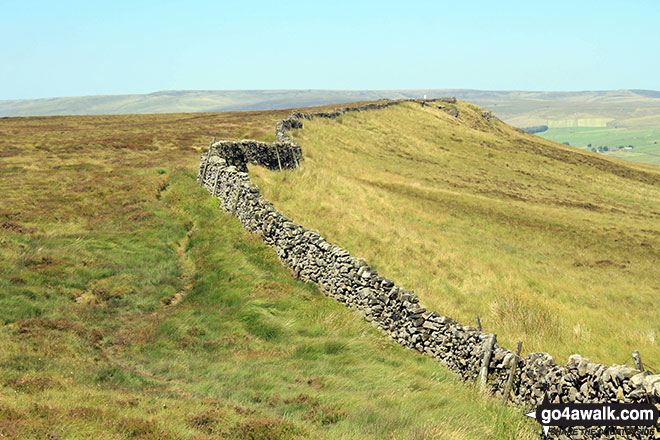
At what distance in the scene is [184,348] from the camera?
44.2 ft

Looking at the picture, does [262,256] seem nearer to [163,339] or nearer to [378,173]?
[163,339]

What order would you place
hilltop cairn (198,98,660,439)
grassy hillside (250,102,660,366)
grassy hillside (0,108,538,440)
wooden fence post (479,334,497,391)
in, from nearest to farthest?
grassy hillside (0,108,538,440), hilltop cairn (198,98,660,439), wooden fence post (479,334,497,391), grassy hillside (250,102,660,366)

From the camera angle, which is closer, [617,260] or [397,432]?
[397,432]

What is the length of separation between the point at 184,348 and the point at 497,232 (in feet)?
96.7

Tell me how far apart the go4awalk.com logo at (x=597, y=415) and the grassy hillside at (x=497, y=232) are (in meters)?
6.97

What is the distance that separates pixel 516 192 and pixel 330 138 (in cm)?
2415

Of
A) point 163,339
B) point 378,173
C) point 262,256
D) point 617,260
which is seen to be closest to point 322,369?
point 163,339

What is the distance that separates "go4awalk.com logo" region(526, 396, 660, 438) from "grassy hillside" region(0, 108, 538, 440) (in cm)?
62

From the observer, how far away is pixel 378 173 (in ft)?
169

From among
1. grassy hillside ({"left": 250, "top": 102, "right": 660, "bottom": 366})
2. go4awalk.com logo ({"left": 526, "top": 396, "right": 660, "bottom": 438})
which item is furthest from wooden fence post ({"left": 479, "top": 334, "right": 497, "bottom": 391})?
grassy hillside ({"left": 250, "top": 102, "right": 660, "bottom": 366})

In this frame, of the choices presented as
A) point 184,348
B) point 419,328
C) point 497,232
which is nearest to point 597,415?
point 419,328

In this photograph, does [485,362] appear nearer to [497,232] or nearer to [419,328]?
[419,328]

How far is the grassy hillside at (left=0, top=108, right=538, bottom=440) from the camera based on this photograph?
879 cm

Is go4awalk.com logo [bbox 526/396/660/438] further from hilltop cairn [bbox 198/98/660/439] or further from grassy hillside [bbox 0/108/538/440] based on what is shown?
grassy hillside [bbox 0/108/538/440]
